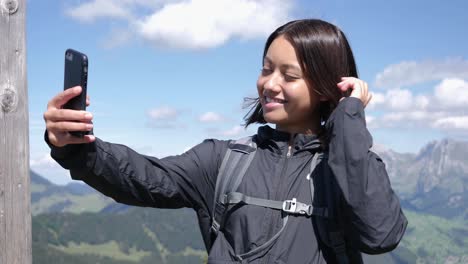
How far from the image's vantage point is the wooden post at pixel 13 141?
347cm

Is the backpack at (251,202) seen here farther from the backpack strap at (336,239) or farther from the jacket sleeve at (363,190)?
the jacket sleeve at (363,190)

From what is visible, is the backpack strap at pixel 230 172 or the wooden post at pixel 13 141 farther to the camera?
the backpack strap at pixel 230 172

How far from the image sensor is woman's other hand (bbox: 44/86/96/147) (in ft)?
9.96

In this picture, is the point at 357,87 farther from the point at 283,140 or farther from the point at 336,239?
the point at 336,239

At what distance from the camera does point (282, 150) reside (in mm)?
3803

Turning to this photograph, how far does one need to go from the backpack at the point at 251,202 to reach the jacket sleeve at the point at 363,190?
0.14 metres

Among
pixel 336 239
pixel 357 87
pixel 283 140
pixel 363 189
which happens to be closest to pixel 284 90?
pixel 283 140

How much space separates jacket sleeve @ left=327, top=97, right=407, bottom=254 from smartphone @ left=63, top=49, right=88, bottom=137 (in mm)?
1477

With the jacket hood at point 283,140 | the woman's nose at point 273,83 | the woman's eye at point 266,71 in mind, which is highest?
the woman's eye at point 266,71

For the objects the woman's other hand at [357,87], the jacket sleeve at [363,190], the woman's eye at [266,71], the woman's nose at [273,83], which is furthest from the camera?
the woman's eye at [266,71]

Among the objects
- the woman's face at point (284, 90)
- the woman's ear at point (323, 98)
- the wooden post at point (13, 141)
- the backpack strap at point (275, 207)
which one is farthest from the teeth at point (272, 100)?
the wooden post at point (13, 141)

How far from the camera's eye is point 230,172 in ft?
12.3

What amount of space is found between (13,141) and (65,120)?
0.63m

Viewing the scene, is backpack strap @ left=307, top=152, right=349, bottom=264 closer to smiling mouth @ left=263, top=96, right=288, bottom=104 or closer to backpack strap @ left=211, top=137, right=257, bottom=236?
backpack strap @ left=211, top=137, right=257, bottom=236
